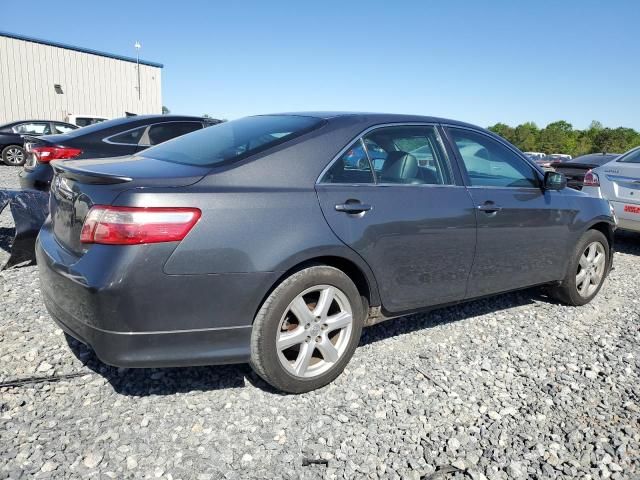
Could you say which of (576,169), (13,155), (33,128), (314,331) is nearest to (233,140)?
(314,331)

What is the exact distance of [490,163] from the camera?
370 centimetres

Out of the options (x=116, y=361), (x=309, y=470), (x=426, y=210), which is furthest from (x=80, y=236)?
(x=426, y=210)

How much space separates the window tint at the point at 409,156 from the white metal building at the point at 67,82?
23.7 m

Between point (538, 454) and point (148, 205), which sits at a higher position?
point (148, 205)

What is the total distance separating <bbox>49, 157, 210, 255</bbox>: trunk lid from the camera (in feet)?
7.57

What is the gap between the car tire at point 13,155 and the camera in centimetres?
1503

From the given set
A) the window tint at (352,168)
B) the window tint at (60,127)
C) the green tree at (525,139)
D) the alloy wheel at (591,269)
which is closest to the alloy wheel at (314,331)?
the window tint at (352,168)

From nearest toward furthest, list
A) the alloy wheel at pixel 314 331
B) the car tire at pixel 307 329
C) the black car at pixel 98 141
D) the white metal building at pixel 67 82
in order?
the car tire at pixel 307 329, the alloy wheel at pixel 314 331, the black car at pixel 98 141, the white metal building at pixel 67 82

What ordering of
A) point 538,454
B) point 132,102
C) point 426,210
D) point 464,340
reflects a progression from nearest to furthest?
point 538,454 < point 426,210 < point 464,340 < point 132,102

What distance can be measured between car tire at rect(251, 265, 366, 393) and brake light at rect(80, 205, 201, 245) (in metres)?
0.58

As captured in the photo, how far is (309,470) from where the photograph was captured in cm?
219

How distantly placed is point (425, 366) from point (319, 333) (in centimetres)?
83

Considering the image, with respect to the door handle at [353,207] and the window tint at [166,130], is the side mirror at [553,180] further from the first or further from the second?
the window tint at [166,130]

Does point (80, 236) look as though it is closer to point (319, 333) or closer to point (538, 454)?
point (319, 333)
